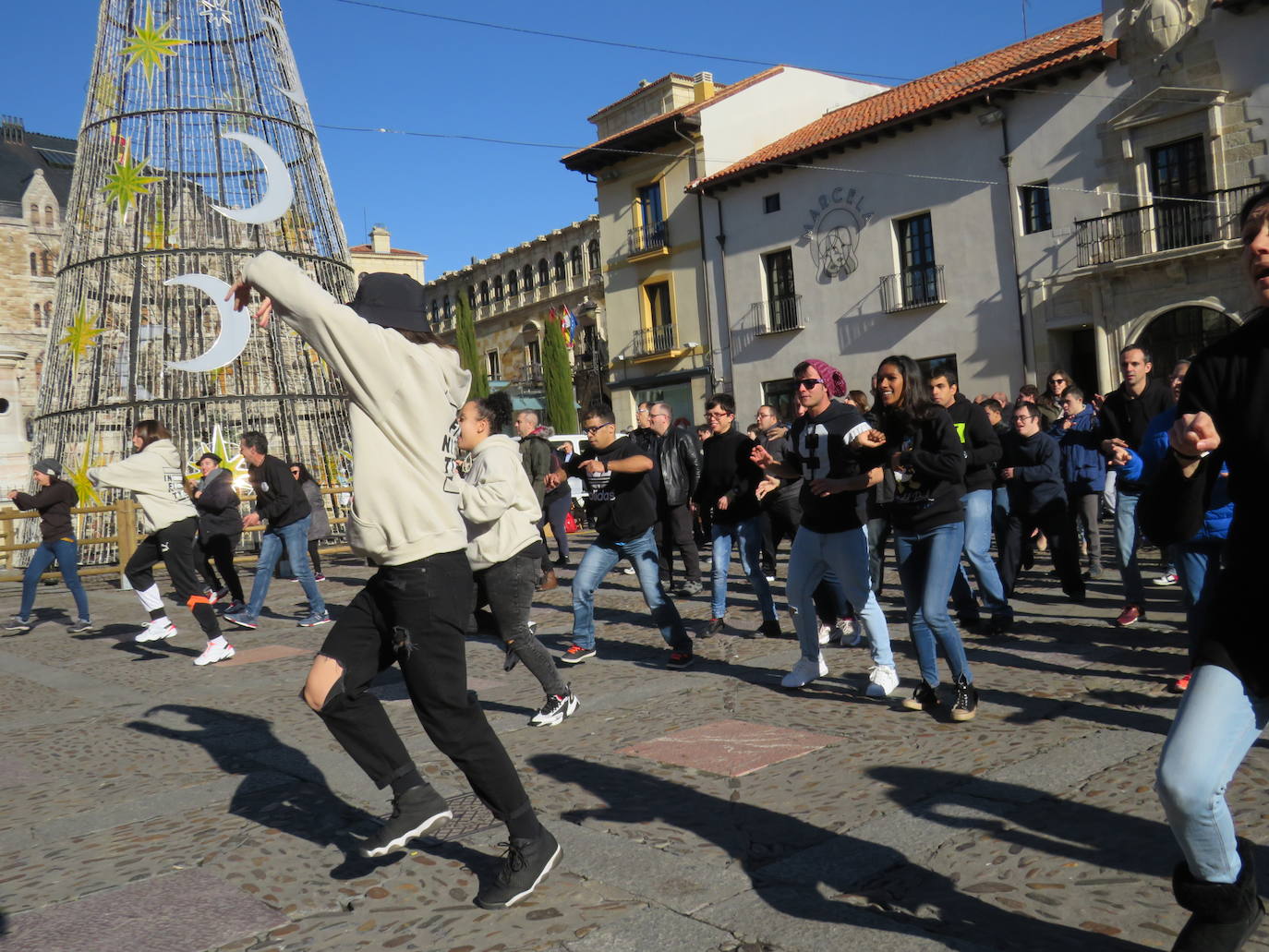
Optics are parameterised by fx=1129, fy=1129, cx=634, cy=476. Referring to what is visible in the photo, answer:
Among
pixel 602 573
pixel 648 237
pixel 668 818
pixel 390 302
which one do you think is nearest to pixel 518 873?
pixel 668 818

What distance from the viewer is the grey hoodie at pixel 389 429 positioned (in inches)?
132

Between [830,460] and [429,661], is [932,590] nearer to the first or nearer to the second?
[830,460]

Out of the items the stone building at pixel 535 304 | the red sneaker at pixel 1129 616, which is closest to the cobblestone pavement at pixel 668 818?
the red sneaker at pixel 1129 616

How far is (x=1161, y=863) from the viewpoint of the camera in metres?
3.36

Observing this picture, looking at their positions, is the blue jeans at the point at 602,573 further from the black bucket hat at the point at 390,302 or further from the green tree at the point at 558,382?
the green tree at the point at 558,382

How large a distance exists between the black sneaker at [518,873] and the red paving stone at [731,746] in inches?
53.6

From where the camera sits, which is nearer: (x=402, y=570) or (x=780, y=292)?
(x=402, y=570)

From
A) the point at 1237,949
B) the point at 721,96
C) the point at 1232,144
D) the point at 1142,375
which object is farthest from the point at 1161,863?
the point at 721,96

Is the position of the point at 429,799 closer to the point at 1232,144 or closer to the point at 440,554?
the point at 440,554

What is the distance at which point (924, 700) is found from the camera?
5.47m

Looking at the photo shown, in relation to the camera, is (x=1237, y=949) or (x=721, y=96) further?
(x=721, y=96)

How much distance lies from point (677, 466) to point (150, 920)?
691cm

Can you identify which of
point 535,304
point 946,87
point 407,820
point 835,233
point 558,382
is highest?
point 946,87

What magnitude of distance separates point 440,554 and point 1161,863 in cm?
235
